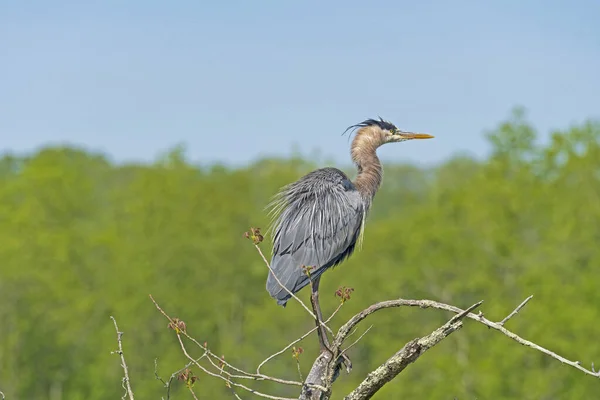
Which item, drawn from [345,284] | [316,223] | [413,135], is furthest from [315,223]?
[345,284]

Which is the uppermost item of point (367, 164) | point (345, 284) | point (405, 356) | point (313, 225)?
point (367, 164)

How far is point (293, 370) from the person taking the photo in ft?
122

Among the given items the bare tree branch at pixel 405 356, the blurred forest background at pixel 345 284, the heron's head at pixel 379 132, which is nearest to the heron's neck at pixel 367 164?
the heron's head at pixel 379 132

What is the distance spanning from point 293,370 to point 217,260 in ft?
18.6

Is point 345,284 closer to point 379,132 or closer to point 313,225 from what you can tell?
Result: point 379,132

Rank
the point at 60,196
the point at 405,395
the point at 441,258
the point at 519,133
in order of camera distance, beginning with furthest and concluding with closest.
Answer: the point at 60,196 < the point at 519,133 < the point at 441,258 < the point at 405,395

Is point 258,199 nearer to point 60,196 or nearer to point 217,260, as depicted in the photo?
point 217,260

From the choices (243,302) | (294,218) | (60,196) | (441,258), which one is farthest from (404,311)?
(294,218)

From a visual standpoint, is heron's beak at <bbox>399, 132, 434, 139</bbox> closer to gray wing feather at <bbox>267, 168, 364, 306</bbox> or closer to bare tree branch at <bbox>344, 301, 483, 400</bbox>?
gray wing feather at <bbox>267, 168, 364, 306</bbox>

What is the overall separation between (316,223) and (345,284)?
26.6 m

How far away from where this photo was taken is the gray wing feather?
9.90m

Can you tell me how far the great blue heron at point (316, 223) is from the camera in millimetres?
9891

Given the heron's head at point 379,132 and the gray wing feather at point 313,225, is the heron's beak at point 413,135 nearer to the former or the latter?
the heron's head at point 379,132

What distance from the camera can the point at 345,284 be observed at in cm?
3650
